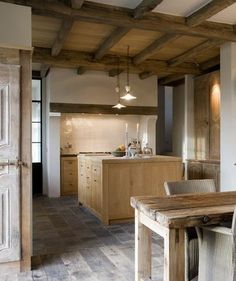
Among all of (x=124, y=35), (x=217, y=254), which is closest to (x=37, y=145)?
(x=124, y=35)

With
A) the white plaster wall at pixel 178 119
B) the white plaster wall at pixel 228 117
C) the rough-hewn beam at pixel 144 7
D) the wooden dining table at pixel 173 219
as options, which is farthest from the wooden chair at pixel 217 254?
Result: the white plaster wall at pixel 178 119

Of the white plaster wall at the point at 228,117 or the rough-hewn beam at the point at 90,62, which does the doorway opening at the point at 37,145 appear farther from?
the white plaster wall at the point at 228,117

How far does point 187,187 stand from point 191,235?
47cm


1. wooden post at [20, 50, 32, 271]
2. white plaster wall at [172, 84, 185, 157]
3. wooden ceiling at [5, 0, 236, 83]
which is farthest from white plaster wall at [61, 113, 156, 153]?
wooden post at [20, 50, 32, 271]

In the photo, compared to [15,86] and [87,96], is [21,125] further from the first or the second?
[87,96]

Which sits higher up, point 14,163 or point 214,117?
point 214,117

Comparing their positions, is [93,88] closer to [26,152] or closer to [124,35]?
[124,35]

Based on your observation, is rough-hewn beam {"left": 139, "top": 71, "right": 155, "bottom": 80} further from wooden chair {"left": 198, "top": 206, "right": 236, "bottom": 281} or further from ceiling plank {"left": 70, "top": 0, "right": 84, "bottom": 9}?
wooden chair {"left": 198, "top": 206, "right": 236, "bottom": 281}

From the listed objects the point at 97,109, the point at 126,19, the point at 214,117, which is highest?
the point at 126,19

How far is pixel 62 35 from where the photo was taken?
4.41 meters

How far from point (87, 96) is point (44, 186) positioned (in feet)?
7.83

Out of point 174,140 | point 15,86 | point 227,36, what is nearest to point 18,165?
point 15,86

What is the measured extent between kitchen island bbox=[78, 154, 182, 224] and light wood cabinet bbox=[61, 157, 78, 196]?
207 cm

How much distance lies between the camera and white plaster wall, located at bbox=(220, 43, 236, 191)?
4.61 m
